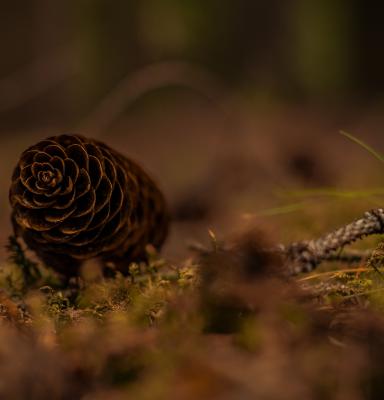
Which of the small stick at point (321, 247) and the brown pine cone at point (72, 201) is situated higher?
the brown pine cone at point (72, 201)

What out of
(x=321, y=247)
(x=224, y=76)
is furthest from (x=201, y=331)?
(x=224, y=76)

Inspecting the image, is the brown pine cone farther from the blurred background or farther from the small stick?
the blurred background

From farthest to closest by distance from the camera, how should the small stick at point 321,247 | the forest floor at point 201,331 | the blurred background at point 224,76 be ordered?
the blurred background at point 224,76
the small stick at point 321,247
the forest floor at point 201,331

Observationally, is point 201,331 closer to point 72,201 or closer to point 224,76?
point 72,201

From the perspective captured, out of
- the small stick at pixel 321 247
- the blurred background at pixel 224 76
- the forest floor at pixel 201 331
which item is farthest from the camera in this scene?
the blurred background at pixel 224 76

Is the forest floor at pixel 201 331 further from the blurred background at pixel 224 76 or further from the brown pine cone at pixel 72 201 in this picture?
the blurred background at pixel 224 76

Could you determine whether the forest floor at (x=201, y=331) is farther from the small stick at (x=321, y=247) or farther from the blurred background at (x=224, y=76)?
the blurred background at (x=224, y=76)

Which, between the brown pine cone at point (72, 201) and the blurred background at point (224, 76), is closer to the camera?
the brown pine cone at point (72, 201)

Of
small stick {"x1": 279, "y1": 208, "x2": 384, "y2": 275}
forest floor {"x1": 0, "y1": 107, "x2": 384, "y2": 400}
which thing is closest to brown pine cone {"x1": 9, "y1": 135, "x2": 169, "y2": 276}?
forest floor {"x1": 0, "y1": 107, "x2": 384, "y2": 400}

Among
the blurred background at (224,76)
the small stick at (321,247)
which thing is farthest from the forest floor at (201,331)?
the blurred background at (224,76)
